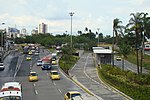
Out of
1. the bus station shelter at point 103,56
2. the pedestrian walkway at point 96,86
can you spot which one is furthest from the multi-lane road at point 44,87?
the bus station shelter at point 103,56

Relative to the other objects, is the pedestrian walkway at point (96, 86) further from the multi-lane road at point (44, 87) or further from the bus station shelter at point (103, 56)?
the bus station shelter at point (103, 56)

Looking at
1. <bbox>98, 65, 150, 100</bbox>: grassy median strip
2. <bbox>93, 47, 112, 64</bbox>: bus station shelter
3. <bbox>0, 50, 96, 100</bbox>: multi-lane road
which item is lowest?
<bbox>0, 50, 96, 100</bbox>: multi-lane road

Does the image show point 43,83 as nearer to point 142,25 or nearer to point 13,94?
point 142,25

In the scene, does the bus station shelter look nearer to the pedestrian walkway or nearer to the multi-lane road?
the pedestrian walkway

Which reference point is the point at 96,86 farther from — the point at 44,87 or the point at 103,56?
the point at 103,56

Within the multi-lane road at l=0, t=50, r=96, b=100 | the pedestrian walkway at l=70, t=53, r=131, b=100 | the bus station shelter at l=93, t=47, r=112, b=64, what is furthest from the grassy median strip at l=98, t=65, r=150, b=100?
the bus station shelter at l=93, t=47, r=112, b=64

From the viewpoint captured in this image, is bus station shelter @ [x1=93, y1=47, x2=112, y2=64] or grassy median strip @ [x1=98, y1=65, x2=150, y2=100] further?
bus station shelter @ [x1=93, y1=47, x2=112, y2=64]

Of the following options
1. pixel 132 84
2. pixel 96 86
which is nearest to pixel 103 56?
pixel 96 86

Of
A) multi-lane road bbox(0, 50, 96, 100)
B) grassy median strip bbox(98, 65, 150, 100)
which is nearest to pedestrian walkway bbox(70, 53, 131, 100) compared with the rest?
grassy median strip bbox(98, 65, 150, 100)

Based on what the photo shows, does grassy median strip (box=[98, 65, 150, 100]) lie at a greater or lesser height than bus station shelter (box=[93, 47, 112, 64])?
lesser

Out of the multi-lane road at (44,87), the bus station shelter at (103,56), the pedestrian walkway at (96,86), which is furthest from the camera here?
the bus station shelter at (103,56)

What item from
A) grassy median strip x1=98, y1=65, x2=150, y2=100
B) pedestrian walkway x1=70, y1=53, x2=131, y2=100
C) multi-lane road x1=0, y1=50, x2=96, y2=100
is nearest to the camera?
grassy median strip x1=98, y1=65, x2=150, y2=100

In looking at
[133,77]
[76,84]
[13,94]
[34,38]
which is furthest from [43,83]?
[34,38]

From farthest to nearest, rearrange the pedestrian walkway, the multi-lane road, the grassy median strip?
the multi-lane road < the pedestrian walkway < the grassy median strip
